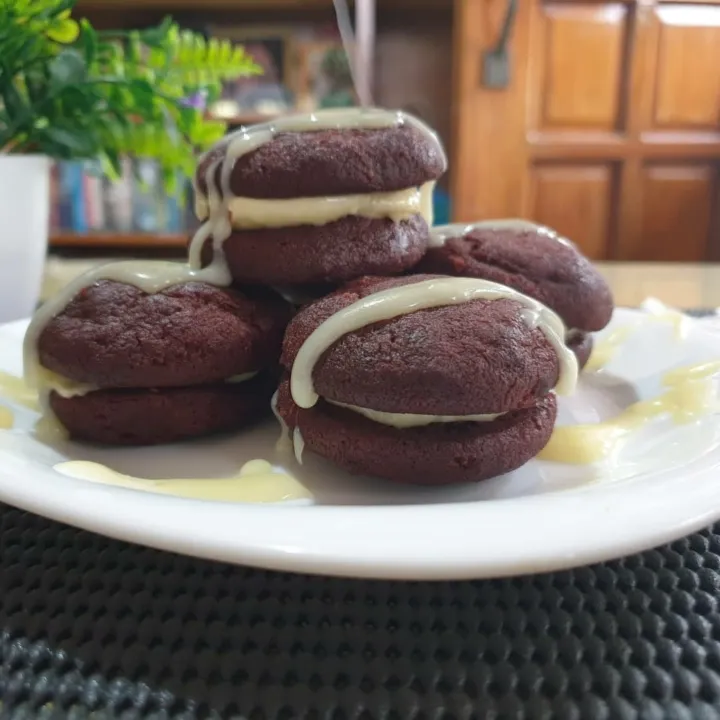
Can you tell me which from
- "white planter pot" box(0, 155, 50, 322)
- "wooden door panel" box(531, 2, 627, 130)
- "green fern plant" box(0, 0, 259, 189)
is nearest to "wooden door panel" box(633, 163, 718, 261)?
"wooden door panel" box(531, 2, 627, 130)

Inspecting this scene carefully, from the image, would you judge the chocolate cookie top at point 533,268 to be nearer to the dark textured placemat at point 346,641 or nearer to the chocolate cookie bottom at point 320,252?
the chocolate cookie bottom at point 320,252

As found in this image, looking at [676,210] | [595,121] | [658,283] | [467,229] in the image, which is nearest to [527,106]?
[595,121]

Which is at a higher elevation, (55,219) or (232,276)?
(232,276)

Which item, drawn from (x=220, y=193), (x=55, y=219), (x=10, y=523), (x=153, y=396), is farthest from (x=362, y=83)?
(x=10, y=523)

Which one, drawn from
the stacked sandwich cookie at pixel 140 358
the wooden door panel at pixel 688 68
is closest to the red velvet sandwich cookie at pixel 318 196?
the stacked sandwich cookie at pixel 140 358

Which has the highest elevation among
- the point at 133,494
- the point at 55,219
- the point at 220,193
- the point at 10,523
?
the point at 220,193

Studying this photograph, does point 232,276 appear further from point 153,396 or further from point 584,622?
point 584,622

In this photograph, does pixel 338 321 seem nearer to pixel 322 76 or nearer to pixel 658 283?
pixel 658 283
